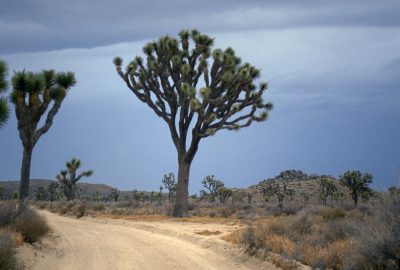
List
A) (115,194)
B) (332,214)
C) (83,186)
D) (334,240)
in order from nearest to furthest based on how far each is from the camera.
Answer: (334,240) < (332,214) < (115,194) < (83,186)

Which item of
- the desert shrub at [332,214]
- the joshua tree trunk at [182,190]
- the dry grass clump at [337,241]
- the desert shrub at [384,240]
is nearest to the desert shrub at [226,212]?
the joshua tree trunk at [182,190]

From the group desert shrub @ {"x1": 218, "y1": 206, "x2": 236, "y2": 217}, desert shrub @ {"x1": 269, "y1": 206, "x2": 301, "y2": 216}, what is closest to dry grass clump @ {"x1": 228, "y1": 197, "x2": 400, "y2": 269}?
desert shrub @ {"x1": 269, "y1": 206, "x2": 301, "y2": 216}

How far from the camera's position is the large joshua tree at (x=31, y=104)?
57.1 ft

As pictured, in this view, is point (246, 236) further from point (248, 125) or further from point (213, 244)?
point (248, 125)

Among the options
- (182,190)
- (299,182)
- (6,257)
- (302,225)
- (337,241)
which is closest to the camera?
(6,257)

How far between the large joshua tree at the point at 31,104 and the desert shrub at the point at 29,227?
4.77m

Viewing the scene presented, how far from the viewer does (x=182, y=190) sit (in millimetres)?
26109

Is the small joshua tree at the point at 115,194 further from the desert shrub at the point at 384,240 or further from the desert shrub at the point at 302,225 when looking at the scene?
the desert shrub at the point at 384,240

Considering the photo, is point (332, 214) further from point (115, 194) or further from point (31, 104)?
point (115, 194)

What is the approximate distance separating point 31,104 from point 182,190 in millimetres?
10924

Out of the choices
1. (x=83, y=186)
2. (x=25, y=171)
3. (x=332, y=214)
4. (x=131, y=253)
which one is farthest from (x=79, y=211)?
(x=83, y=186)

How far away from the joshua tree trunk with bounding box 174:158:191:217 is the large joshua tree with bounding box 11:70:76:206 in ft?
30.8

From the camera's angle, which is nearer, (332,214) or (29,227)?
(29,227)

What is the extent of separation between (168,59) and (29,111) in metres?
9.97
